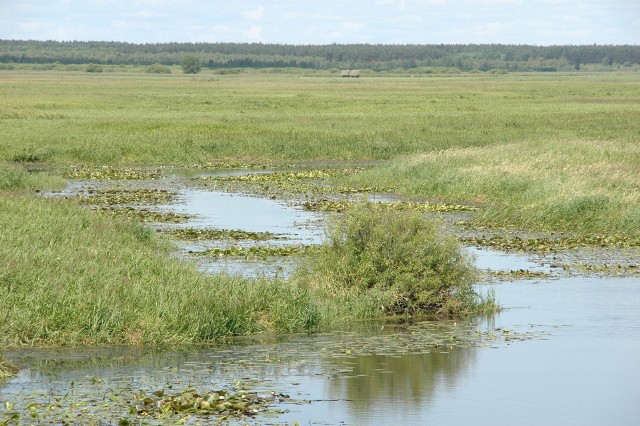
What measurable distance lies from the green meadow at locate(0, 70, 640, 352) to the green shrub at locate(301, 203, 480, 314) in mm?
255

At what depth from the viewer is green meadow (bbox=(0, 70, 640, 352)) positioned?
49.2 feet

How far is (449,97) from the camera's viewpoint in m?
90.1

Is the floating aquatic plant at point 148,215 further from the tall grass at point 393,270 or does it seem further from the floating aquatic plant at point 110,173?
the tall grass at point 393,270

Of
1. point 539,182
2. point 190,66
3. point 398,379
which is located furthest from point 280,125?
point 190,66

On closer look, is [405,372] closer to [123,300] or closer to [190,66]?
[123,300]

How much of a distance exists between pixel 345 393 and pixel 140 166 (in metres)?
32.2

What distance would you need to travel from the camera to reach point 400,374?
534 inches

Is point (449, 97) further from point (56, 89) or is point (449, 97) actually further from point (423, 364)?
point (423, 364)

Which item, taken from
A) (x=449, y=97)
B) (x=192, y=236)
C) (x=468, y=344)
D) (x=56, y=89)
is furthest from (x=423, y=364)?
(x=56, y=89)

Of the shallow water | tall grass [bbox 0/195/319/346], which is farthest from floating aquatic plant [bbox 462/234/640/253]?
tall grass [bbox 0/195/319/346]

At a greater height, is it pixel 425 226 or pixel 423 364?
pixel 425 226

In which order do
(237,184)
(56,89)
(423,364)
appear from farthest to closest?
(56,89)
(237,184)
(423,364)

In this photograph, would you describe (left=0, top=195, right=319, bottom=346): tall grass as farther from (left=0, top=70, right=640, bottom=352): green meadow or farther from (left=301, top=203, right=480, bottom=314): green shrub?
(left=301, top=203, right=480, bottom=314): green shrub

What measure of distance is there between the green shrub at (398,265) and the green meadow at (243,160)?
26cm
